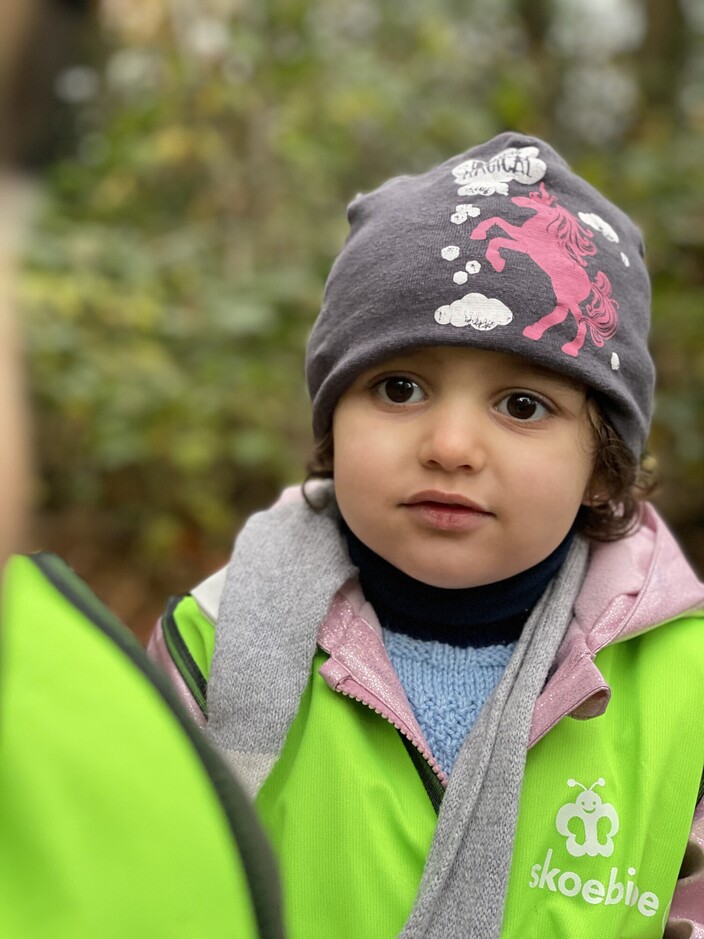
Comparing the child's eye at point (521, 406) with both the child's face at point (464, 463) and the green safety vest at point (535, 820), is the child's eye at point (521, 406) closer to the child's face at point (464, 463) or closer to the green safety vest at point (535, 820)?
the child's face at point (464, 463)

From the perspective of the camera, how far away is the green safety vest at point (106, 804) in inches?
22.6

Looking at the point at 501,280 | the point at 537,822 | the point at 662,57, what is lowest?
the point at 537,822

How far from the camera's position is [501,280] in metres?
1.24

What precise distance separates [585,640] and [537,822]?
0.25 metres

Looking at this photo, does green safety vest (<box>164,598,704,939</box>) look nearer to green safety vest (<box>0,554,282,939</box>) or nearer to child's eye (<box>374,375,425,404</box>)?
child's eye (<box>374,375,425,404</box>)

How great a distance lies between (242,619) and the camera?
130cm

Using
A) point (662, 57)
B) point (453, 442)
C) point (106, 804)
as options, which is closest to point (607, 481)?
point (453, 442)

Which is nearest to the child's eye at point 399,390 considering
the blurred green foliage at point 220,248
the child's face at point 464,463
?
the child's face at point 464,463

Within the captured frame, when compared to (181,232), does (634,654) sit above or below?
below

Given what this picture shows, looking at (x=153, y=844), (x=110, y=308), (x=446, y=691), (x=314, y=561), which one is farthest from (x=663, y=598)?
(x=110, y=308)

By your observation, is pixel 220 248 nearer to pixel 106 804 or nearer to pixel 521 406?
pixel 521 406

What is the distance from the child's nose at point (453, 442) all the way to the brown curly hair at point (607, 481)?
0.67 feet

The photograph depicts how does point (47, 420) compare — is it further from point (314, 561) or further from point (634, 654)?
point (634, 654)

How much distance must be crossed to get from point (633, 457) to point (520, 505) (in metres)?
0.25
